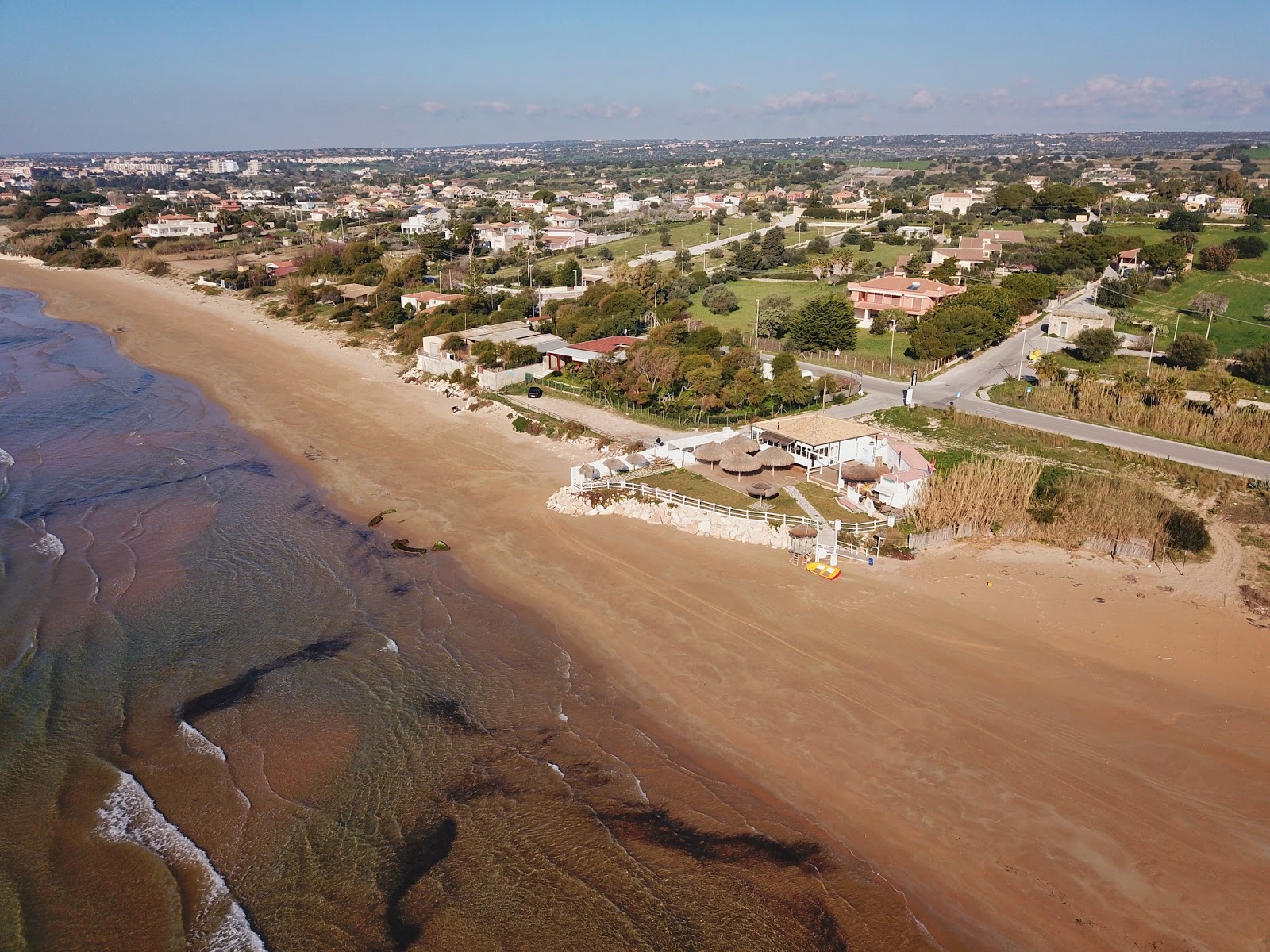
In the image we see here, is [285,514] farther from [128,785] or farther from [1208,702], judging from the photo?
[1208,702]

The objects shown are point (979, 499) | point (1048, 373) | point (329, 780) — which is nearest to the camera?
point (329, 780)

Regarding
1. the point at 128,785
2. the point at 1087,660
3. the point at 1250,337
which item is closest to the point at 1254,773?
the point at 1087,660

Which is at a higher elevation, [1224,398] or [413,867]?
[1224,398]

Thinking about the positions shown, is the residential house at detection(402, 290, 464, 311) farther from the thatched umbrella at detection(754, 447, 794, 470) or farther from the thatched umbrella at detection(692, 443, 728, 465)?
the thatched umbrella at detection(754, 447, 794, 470)

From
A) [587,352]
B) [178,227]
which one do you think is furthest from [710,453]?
[178,227]

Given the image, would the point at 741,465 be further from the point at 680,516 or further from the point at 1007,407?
the point at 1007,407

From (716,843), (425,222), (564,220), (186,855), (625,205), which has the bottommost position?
(186,855)

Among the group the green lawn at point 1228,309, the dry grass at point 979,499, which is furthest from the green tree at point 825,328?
the dry grass at point 979,499
